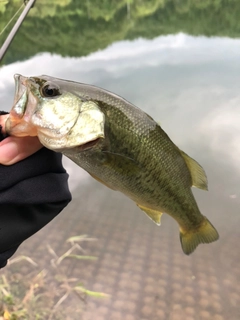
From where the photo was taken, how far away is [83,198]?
482 centimetres

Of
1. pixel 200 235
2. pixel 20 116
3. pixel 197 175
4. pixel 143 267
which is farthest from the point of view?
pixel 143 267

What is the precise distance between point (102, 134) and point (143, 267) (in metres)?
2.65

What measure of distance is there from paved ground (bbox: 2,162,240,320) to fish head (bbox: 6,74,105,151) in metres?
2.35

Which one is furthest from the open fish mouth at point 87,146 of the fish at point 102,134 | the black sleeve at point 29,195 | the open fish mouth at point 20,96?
the open fish mouth at point 20,96

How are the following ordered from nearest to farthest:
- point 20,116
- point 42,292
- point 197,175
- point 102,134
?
point 20,116 → point 102,134 → point 197,175 → point 42,292

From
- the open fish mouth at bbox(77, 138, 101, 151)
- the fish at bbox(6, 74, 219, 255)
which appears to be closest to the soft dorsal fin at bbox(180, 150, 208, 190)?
the fish at bbox(6, 74, 219, 255)

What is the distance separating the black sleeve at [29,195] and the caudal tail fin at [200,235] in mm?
776

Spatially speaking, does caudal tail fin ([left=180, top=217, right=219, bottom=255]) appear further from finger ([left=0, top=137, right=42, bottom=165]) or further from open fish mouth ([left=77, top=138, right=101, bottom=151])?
finger ([left=0, top=137, right=42, bottom=165])

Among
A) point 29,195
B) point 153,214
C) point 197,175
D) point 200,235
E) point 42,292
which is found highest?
point 29,195

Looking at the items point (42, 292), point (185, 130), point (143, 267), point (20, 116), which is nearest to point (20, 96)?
point (20, 116)

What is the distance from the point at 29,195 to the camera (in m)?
1.20

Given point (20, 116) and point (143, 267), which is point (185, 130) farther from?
point (20, 116)

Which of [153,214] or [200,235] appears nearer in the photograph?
[153,214]

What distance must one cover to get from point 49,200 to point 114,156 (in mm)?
309
